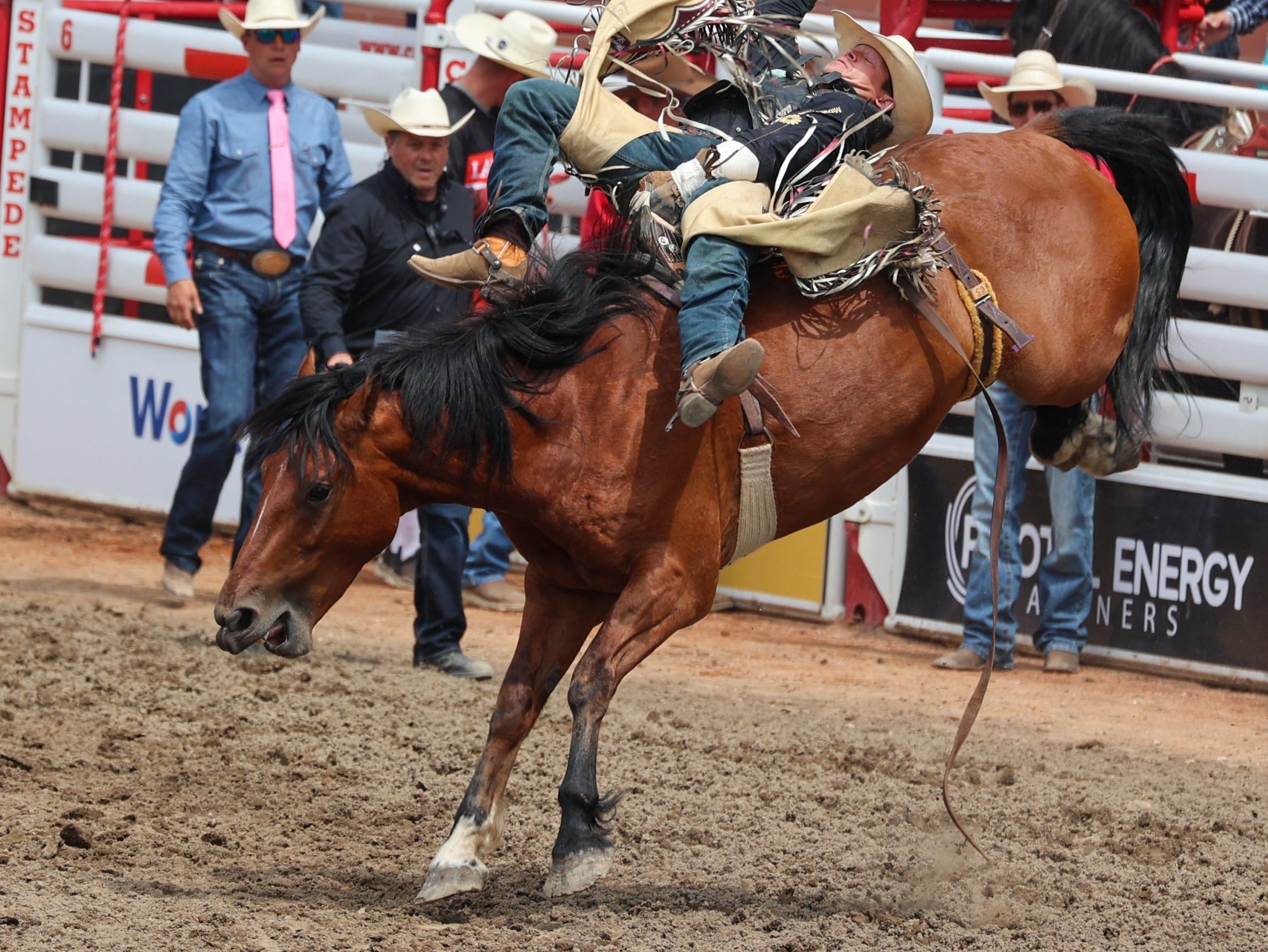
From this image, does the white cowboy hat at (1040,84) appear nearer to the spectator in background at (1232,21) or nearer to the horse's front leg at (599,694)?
the spectator in background at (1232,21)

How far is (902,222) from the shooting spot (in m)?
4.24

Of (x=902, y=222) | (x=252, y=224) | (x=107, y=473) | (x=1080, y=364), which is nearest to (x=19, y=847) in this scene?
(x=902, y=222)

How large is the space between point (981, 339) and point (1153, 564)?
3.12m

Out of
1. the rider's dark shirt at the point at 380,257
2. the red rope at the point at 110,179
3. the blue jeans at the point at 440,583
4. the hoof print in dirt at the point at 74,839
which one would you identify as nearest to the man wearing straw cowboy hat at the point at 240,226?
the rider's dark shirt at the point at 380,257

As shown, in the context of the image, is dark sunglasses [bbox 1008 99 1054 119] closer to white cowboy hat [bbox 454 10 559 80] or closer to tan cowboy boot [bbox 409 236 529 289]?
white cowboy hat [bbox 454 10 559 80]

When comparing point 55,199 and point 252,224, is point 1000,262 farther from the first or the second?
point 55,199

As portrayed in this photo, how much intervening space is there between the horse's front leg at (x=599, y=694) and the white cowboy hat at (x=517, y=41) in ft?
11.6

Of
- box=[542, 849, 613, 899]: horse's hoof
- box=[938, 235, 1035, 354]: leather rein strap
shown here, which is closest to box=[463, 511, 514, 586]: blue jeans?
box=[938, 235, 1035, 354]: leather rein strap

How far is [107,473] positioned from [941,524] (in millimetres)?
4704

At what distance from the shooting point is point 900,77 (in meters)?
4.46

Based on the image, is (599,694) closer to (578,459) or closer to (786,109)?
(578,459)

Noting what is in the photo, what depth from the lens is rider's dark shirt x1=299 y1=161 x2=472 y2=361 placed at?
6.59 m

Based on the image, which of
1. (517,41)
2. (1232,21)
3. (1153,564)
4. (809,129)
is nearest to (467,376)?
(809,129)

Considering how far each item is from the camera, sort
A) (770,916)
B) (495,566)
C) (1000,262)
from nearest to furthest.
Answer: (770,916)
(1000,262)
(495,566)
